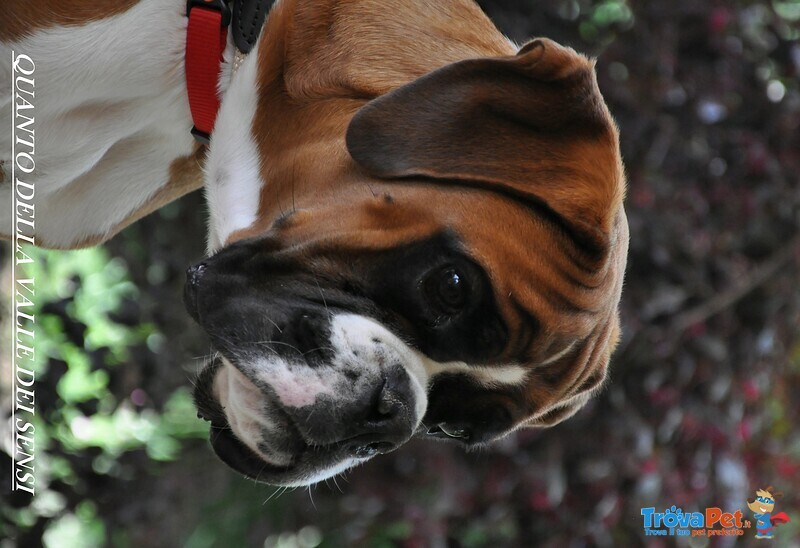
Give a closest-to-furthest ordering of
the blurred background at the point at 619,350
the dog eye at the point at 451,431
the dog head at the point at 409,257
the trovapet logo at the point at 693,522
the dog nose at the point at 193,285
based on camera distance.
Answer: the dog head at the point at 409,257 < the dog nose at the point at 193,285 < the dog eye at the point at 451,431 < the blurred background at the point at 619,350 < the trovapet logo at the point at 693,522

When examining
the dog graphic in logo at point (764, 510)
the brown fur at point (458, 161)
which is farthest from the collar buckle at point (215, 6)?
the dog graphic in logo at point (764, 510)

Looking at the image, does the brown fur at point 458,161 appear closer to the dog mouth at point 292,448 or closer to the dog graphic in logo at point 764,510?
the dog mouth at point 292,448

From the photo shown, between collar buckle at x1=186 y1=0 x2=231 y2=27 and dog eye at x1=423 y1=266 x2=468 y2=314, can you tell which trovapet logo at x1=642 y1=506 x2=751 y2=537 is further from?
collar buckle at x1=186 y1=0 x2=231 y2=27

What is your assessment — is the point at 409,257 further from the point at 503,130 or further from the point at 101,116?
the point at 101,116

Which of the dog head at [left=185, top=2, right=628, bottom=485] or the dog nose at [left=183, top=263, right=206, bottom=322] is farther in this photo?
the dog nose at [left=183, top=263, right=206, bottom=322]

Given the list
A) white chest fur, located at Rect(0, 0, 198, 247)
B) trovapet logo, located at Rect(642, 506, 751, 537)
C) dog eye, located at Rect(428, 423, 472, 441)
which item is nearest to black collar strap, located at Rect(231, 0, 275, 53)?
white chest fur, located at Rect(0, 0, 198, 247)

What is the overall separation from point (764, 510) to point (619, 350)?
1152mm

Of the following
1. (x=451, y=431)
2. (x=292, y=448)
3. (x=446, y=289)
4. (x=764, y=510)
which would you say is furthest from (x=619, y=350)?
(x=292, y=448)

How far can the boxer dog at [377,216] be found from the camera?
7.86ft

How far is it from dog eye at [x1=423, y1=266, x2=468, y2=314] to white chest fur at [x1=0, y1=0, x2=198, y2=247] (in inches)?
37.6

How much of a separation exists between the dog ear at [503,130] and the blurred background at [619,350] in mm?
2110

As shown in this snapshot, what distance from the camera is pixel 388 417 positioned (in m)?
2.39

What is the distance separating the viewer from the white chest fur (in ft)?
8.91

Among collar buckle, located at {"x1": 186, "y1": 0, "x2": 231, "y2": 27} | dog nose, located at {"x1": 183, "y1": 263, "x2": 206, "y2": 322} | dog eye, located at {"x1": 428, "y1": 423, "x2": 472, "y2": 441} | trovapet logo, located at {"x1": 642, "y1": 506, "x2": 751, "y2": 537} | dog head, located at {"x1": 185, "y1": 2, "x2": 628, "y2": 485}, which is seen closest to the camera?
dog head, located at {"x1": 185, "y1": 2, "x2": 628, "y2": 485}
